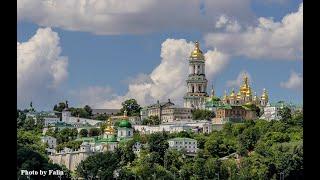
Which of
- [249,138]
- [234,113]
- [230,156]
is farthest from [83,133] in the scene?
[230,156]

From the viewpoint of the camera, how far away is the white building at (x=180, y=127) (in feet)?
159

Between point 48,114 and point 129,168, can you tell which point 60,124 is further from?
point 129,168

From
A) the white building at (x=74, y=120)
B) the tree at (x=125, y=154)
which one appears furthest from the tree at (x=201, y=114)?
the tree at (x=125, y=154)

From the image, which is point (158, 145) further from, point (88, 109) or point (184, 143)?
point (88, 109)

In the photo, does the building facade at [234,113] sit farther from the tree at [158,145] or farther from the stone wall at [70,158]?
the tree at [158,145]

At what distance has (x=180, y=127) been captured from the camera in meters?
49.4

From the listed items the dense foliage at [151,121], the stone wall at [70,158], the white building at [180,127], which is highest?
the dense foliage at [151,121]

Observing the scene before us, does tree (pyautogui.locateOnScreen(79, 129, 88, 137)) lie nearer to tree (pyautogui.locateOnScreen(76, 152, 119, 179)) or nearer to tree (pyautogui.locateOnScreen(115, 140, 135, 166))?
tree (pyautogui.locateOnScreen(115, 140, 135, 166))

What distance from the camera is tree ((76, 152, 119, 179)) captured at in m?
30.2

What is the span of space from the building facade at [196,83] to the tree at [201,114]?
45.4 inches

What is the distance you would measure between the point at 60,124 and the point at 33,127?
261cm
